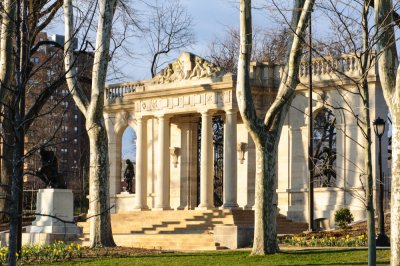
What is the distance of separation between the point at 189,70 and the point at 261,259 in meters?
20.5

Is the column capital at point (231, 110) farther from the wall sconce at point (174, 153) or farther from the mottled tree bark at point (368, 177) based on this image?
the mottled tree bark at point (368, 177)

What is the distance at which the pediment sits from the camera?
136 ft

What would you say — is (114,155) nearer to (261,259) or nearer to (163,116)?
(163,116)

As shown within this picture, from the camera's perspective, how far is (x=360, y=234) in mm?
30297

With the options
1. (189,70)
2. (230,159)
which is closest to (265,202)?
(230,159)

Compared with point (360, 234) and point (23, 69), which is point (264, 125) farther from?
point (23, 69)

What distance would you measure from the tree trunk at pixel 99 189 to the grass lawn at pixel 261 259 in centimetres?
295

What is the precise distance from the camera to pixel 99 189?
91.9 feet

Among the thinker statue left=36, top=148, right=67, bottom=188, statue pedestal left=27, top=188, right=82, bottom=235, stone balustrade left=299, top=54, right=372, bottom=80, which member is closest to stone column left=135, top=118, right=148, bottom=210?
stone balustrade left=299, top=54, right=372, bottom=80

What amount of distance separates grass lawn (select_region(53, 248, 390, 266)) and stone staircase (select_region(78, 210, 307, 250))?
8766 millimetres

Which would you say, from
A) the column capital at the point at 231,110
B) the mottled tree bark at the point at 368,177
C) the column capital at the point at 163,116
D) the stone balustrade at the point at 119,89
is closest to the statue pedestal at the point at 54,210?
the column capital at the point at 231,110

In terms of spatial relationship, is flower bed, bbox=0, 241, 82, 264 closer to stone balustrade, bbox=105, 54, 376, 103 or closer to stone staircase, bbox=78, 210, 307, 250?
stone staircase, bbox=78, 210, 307, 250

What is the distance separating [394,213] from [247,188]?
2477 centimetres

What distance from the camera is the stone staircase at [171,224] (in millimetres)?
34406
